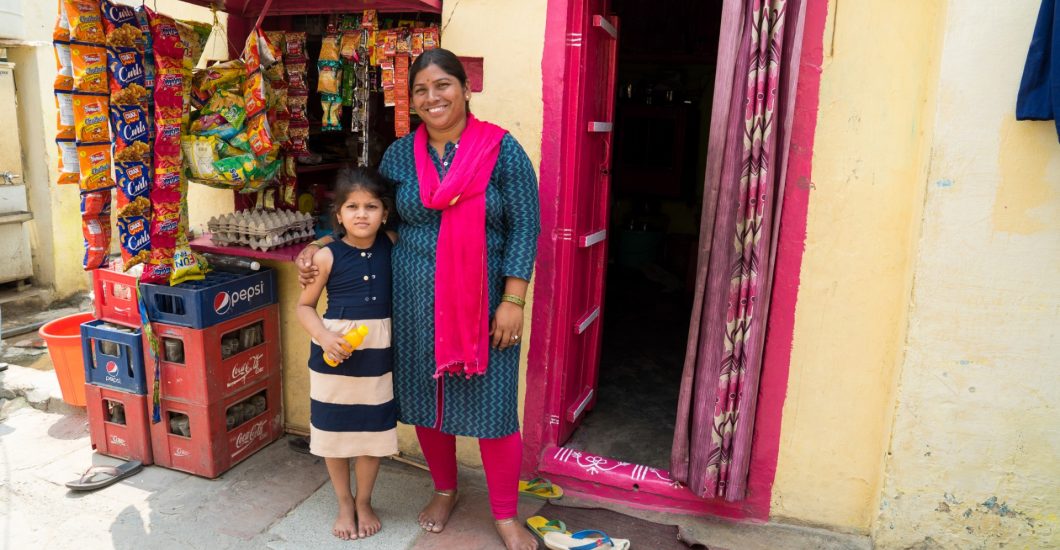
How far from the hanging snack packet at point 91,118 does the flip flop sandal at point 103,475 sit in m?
1.54

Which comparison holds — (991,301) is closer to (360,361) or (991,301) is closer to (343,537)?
(360,361)

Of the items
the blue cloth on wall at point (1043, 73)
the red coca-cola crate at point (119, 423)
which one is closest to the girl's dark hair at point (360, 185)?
the red coca-cola crate at point (119, 423)

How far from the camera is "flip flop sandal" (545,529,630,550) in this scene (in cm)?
273

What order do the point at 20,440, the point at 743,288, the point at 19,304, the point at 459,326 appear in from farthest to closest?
1. the point at 19,304
2. the point at 20,440
3. the point at 743,288
4. the point at 459,326

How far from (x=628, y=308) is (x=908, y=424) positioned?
11.6 ft

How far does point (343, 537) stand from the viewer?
2.82 meters

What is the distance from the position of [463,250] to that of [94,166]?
5.30ft

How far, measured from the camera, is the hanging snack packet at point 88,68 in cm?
271

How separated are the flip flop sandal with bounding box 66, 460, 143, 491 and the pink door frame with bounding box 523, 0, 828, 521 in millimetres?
1881

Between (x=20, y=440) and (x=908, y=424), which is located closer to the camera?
(x=908, y=424)

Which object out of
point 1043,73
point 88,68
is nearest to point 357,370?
point 88,68

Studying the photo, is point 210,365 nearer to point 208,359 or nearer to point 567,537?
point 208,359

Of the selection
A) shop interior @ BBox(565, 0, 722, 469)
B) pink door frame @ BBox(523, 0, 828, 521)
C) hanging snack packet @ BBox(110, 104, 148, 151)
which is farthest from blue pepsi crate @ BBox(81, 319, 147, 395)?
shop interior @ BBox(565, 0, 722, 469)

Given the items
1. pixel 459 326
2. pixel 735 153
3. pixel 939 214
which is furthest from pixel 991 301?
pixel 459 326
